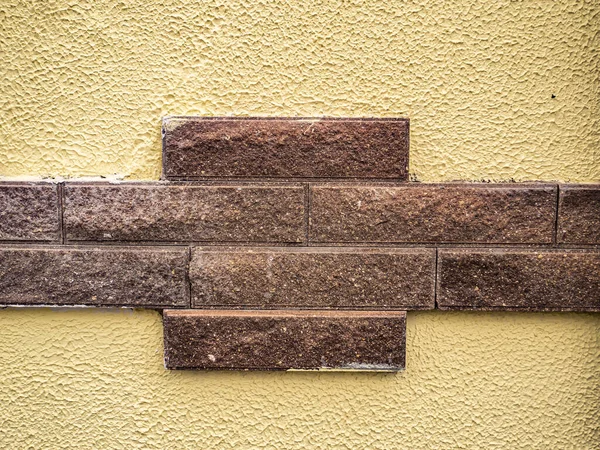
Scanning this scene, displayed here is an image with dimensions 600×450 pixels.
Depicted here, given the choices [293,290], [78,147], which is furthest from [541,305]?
[78,147]

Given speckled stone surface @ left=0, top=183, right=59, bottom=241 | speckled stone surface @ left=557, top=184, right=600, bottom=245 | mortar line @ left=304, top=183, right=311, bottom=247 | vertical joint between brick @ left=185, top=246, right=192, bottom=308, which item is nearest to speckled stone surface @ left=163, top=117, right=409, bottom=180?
mortar line @ left=304, top=183, right=311, bottom=247

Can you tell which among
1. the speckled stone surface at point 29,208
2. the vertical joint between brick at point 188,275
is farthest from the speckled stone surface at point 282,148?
the speckled stone surface at point 29,208

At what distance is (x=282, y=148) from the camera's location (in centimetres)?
100

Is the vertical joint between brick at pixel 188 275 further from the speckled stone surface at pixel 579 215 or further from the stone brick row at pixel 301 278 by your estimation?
the speckled stone surface at pixel 579 215

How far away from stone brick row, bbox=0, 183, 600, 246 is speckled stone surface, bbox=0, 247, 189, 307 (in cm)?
4

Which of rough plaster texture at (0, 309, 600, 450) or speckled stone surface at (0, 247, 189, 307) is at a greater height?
speckled stone surface at (0, 247, 189, 307)

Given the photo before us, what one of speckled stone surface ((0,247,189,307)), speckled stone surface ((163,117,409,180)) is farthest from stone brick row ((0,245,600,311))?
speckled stone surface ((163,117,409,180))

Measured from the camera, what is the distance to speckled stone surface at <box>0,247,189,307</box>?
1.01 m

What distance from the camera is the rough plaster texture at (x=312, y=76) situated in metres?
1.02

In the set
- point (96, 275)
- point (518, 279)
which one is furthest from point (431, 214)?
point (96, 275)

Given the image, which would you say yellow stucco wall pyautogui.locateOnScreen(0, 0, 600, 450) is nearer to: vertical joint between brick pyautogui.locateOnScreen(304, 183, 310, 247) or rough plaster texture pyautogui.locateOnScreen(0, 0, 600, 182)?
rough plaster texture pyautogui.locateOnScreen(0, 0, 600, 182)

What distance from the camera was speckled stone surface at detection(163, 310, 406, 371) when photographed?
3.31 feet

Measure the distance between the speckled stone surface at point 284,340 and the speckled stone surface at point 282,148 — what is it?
1.25 feet

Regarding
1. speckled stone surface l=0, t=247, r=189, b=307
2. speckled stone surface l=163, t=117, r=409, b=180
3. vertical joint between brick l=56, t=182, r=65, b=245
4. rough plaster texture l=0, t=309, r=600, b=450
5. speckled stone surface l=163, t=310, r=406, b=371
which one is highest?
speckled stone surface l=163, t=117, r=409, b=180
